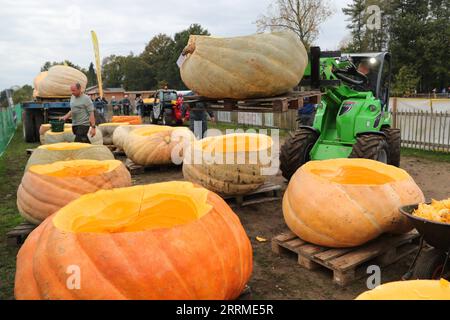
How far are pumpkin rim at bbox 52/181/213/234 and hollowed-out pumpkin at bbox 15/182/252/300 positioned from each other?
2cm

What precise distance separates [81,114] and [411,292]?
282 inches

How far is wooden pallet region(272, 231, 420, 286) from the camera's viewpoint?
3615mm

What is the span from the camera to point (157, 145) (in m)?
8.53

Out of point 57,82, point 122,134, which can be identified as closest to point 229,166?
point 122,134

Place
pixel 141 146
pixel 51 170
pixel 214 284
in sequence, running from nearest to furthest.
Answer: pixel 214 284 → pixel 51 170 → pixel 141 146

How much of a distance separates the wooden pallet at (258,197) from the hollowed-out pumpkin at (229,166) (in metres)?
0.17

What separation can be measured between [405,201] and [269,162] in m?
2.39

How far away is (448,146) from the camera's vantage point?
10.7m

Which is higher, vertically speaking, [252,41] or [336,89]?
[252,41]

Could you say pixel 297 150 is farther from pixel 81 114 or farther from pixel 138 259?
pixel 138 259

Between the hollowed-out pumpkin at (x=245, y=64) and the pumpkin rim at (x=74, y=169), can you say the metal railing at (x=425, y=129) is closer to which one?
the hollowed-out pumpkin at (x=245, y=64)

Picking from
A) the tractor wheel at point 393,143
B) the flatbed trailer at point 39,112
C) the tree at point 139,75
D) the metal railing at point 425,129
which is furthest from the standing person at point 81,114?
the tree at point 139,75
